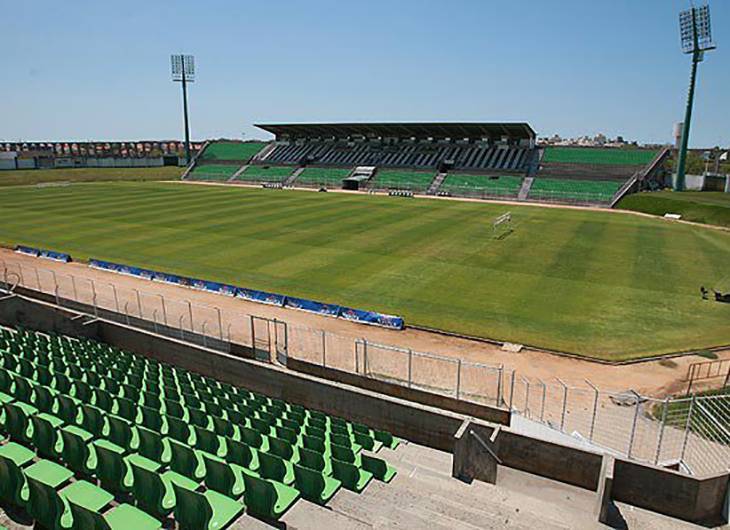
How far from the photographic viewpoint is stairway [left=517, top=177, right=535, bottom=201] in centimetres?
6342

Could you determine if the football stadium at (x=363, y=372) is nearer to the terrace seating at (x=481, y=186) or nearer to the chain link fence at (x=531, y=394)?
the chain link fence at (x=531, y=394)

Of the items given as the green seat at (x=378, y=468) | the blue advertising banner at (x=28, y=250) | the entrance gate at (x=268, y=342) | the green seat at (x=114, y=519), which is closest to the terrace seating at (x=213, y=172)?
the blue advertising banner at (x=28, y=250)

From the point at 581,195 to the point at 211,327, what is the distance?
2147 inches

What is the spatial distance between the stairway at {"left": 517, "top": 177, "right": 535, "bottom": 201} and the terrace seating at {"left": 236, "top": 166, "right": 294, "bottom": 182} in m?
38.2

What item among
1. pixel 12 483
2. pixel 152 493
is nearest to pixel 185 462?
pixel 152 493

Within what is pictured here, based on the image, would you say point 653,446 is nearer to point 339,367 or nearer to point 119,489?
point 339,367

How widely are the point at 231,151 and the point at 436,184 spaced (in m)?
48.4

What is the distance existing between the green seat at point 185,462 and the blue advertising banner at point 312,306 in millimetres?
12409

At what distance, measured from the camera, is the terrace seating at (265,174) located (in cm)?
8188

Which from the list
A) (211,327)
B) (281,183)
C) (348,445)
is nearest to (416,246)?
(211,327)

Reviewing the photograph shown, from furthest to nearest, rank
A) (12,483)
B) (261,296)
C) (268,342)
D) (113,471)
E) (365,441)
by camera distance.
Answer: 1. (261,296)
2. (268,342)
3. (365,441)
4. (113,471)
5. (12,483)

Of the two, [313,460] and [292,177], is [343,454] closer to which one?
[313,460]

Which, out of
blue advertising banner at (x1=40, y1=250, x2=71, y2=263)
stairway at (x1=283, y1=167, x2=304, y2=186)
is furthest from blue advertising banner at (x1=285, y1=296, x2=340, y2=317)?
stairway at (x1=283, y1=167, x2=304, y2=186)

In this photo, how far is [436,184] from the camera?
7025 cm
